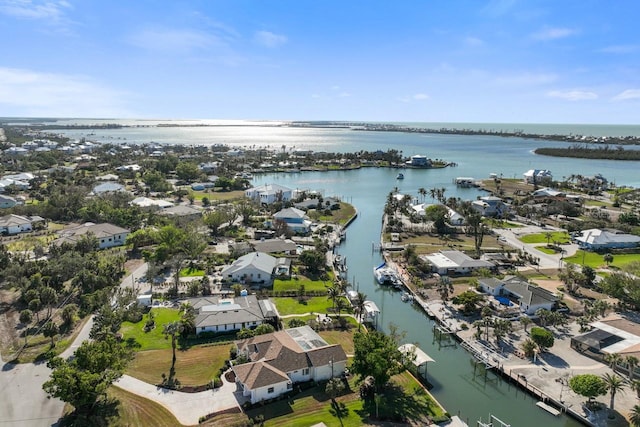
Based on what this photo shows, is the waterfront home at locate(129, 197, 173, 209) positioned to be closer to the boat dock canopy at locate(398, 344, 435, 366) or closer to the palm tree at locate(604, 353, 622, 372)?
the boat dock canopy at locate(398, 344, 435, 366)

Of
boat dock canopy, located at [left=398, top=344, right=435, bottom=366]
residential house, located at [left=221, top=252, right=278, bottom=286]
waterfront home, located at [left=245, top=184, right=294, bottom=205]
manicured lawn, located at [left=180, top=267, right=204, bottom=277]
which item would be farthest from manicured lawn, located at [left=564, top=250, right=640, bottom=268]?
waterfront home, located at [left=245, top=184, right=294, bottom=205]

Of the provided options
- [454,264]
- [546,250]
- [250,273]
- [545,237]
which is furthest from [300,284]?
[545,237]

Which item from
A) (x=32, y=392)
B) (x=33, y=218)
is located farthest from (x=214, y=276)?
(x=33, y=218)

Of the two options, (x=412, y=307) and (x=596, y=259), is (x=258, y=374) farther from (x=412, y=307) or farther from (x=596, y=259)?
(x=596, y=259)

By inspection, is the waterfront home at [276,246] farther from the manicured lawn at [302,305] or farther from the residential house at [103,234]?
the residential house at [103,234]

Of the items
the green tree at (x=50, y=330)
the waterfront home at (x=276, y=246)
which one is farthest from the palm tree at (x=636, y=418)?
the green tree at (x=50, y=330)

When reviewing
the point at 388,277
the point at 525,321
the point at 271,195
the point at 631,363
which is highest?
the point at 271,195
